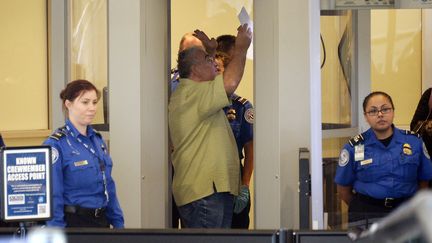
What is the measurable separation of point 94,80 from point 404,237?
447cm

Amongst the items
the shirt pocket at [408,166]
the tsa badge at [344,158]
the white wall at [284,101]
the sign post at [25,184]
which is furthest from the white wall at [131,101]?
the sign post at [25,184]

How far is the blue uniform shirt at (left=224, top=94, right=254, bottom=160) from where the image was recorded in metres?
5.50

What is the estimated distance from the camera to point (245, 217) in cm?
538

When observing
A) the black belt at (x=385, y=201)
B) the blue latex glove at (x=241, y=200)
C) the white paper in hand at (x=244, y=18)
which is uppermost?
the white paper in hand at (x=244, y=18)

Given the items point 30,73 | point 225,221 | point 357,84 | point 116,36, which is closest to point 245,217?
point 225,221

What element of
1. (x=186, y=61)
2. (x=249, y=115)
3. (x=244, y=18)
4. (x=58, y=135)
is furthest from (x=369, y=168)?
(x=244, y=18)

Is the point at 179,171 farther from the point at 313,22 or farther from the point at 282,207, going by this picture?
the point at 313,22

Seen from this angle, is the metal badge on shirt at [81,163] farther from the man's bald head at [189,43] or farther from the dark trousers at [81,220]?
the man's bald head at [189,43]

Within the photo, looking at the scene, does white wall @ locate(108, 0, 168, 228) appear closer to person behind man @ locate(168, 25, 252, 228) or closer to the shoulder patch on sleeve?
person behind man @ locate(168, 25, 252, 228)

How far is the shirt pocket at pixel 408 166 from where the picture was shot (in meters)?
4.32

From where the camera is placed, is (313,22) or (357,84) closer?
(313,22)

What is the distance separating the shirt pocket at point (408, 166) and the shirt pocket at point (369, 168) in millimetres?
106

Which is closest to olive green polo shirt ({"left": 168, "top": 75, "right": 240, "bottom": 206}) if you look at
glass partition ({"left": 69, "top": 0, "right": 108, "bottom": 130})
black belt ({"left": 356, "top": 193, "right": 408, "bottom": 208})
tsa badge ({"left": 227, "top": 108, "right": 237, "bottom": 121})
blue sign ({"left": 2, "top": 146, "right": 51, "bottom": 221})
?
glass partition ({"left": 69, "top": 0, "right": 108, "bottom": 130})

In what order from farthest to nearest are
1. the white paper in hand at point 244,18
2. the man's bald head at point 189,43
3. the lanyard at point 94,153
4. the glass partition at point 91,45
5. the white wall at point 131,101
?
the white paper in hand at point 244,18
the man's bald head at point 189,43
the glass partition at point 91,45
the white wall at point 131,101
the lanyard at point 94,153
